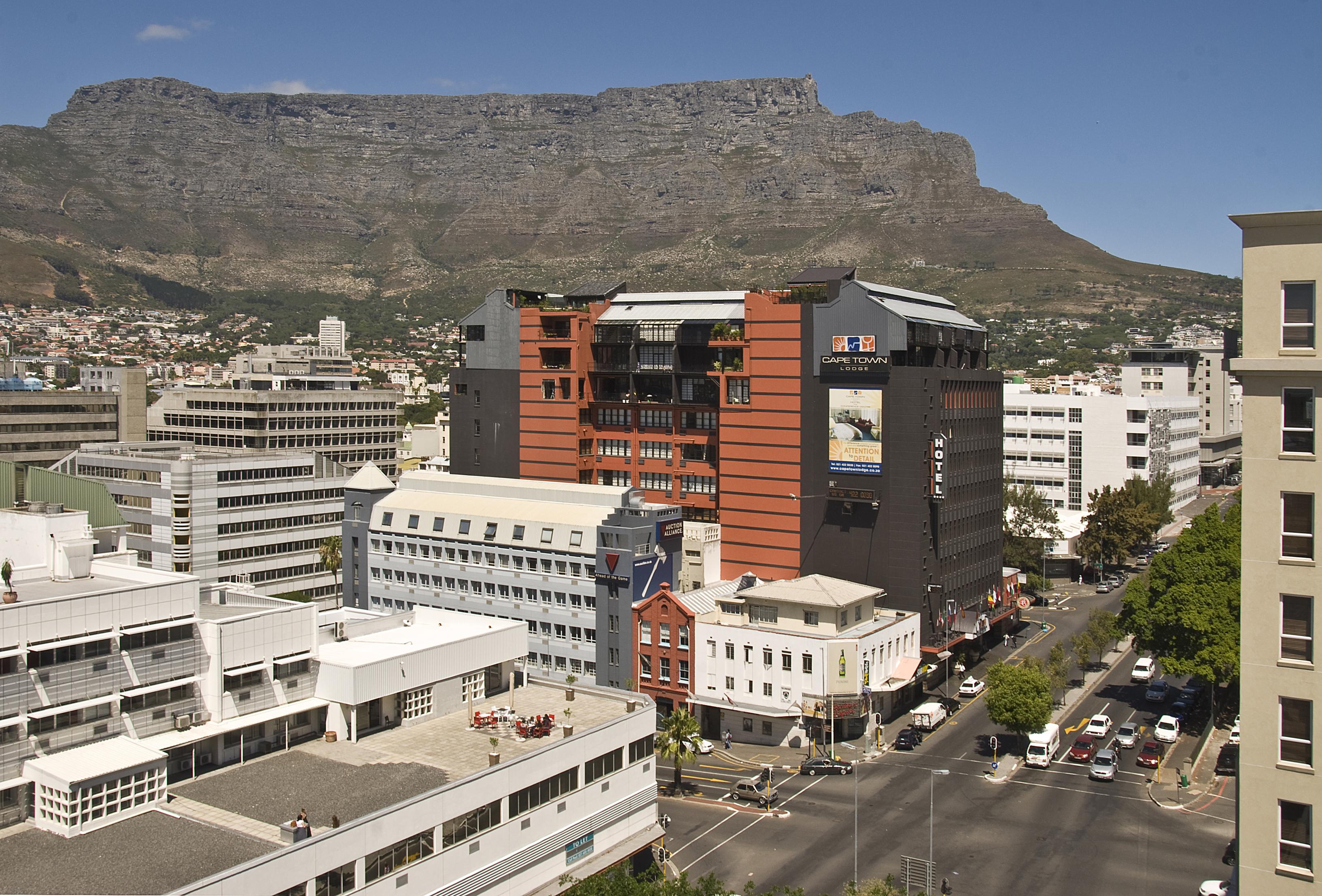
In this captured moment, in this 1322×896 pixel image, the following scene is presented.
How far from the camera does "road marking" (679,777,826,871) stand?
219ft

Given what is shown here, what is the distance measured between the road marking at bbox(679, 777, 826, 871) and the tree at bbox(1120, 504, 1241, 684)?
31011mm

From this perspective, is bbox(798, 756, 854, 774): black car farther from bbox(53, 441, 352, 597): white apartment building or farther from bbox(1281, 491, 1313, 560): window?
bbox(53, 441, 352, 597): white apartment building

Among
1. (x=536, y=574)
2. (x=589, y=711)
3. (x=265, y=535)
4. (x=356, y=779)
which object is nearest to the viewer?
(x=356, y=779)

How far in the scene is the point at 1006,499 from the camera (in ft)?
495

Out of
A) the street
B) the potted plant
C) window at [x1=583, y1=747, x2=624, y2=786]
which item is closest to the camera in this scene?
the potted plant

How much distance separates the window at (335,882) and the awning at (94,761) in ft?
30.2

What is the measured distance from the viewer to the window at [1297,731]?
2292 centimetres

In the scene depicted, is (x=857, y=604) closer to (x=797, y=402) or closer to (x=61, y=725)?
(x=797, y=402)

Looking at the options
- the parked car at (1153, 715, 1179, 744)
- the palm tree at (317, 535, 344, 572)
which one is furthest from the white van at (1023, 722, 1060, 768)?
the palm tree at (317, 535, 344, 572)

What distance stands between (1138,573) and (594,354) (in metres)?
85.4

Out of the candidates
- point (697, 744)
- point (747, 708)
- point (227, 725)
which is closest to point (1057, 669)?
point (747, 708)

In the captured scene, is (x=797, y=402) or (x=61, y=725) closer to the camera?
(x=61, y=725)

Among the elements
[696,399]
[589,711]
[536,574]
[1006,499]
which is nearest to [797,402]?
[696,399]

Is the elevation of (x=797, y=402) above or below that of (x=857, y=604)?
above
